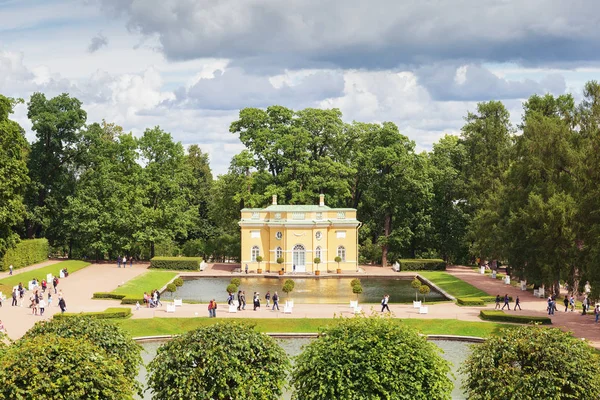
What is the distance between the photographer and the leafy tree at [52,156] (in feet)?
204

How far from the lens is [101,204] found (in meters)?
62.9

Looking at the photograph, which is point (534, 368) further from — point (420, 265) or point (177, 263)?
point (177, 263)

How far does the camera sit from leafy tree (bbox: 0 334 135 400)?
55.5ft

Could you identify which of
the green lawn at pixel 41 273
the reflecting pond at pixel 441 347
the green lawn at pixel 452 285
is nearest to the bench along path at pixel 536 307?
the green lawn at pixel 452 285

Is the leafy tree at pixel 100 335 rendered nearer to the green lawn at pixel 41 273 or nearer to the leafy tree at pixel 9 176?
the green lawn at pixel 41 273

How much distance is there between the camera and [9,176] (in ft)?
177

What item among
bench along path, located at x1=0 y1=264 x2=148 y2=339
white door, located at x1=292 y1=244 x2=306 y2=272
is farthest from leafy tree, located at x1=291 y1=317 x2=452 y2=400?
white door, located at x1=292 y1=244 x2=306 y2=272

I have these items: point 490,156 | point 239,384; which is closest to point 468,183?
point 490,156

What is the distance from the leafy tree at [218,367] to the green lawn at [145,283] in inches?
1039

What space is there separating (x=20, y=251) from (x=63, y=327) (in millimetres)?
38241

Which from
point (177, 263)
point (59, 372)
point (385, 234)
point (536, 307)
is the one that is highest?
point (385, 234)

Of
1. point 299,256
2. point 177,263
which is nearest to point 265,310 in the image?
point 299,256

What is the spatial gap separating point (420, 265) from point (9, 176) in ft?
106

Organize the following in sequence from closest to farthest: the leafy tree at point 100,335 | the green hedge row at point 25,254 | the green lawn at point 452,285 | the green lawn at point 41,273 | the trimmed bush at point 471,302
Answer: the leafy tree at point 100,335 < the trimmed bush at point 471,302 < the green lawn at point 452,285 < the green lawn at point 41,273 < the green hedge row at point 25,254
